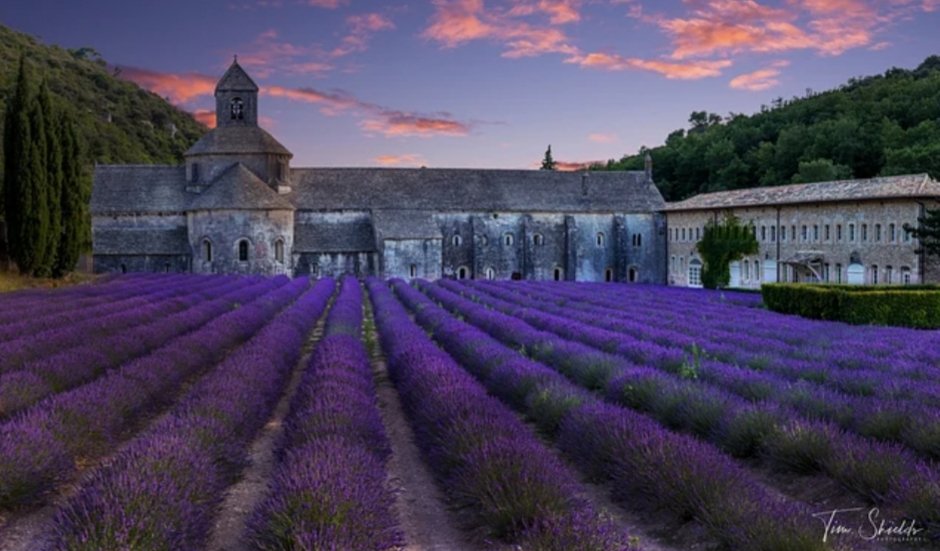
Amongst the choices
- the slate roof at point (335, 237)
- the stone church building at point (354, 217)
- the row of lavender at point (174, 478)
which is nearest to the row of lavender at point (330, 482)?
the row of lavender at point (174, 478)

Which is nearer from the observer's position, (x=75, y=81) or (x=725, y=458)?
(x=725, y=458)

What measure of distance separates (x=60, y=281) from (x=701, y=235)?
110 feet

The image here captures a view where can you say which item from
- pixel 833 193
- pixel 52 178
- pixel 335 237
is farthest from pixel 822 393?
pixel 335 237

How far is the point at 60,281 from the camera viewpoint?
35.3 m

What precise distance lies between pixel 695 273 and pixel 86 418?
45892 millimetres

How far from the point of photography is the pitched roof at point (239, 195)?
4612cm

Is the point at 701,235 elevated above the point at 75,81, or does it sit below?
below

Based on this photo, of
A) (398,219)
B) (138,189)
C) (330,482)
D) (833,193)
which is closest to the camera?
(330,482)

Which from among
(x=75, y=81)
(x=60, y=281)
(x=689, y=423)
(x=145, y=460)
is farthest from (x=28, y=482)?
(x=75, y=81)

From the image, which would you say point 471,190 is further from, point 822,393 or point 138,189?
point 822,393

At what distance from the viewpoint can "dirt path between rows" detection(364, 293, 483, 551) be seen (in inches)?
226

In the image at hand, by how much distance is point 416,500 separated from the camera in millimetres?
6777

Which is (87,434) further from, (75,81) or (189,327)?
(75,81)

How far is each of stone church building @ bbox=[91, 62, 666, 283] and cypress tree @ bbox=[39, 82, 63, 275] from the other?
1200 cm
